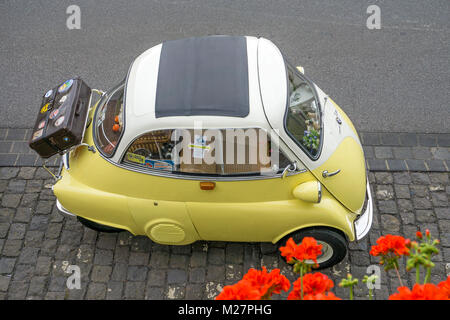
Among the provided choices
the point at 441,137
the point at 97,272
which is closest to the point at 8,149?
the point at 97,272

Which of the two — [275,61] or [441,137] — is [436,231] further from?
[275,61]

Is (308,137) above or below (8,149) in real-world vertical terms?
above

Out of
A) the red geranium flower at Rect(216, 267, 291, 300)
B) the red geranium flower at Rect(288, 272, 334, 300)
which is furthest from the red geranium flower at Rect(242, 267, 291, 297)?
the red geranium flower at Rect(288, 272, 334, 300)

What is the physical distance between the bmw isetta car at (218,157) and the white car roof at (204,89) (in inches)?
0.4

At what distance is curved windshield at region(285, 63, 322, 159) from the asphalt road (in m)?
2.07

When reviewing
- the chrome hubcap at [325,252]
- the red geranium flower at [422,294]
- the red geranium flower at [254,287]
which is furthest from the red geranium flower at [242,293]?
the chrome hubcap at [325,252]

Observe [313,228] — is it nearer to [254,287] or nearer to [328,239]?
[328,239]

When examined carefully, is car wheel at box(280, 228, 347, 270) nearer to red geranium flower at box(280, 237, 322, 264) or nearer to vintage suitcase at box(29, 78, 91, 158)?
red geranium flower at box(280, 237, 322, 264)

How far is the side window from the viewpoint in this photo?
155 inches

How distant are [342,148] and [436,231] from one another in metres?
1.70

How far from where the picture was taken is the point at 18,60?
23.7 ft

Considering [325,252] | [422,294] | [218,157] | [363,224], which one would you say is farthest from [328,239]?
[422,294]
